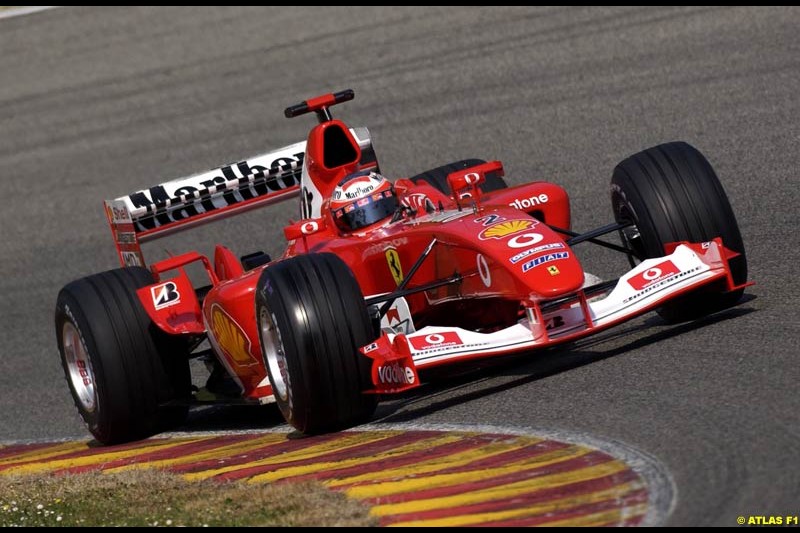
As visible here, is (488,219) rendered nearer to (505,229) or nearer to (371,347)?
(505,229)

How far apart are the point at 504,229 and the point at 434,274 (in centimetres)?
67

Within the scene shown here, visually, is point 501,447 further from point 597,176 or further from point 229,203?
point 597,176

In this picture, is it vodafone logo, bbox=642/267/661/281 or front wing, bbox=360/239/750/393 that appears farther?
vodafone logo, bbox=642/267/661/281

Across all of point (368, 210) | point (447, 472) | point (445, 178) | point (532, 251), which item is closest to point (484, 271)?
point (532, 251)

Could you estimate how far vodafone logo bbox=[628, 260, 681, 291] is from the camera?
7.27 m

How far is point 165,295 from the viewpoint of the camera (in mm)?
8547

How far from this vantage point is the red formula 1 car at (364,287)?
6.98 meters

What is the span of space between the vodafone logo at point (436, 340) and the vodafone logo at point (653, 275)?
971 millimetres

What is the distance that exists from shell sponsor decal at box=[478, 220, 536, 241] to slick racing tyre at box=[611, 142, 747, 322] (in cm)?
80

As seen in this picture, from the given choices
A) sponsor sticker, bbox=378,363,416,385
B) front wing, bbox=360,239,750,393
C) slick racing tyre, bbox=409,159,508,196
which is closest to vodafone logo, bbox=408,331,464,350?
front wing, bbox=360,239,750,393

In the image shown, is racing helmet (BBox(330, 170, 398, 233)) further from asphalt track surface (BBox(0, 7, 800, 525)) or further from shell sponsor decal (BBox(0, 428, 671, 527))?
shell sponsor decal (BBox(0, 428, 671, 527))

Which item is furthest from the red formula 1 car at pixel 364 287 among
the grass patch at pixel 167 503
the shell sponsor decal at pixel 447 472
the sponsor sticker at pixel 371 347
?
the grass patch at pixel 167 503

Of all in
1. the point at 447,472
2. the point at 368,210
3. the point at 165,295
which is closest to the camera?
the point at 447,472

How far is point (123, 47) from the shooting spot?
67.1ft
